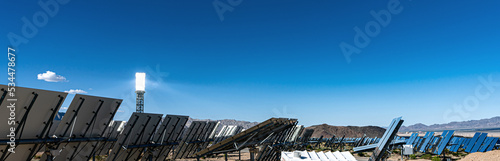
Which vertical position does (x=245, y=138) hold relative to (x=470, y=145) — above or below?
below

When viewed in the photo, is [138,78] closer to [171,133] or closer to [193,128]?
[193,128]

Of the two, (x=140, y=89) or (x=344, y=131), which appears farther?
(x=344, y=131)

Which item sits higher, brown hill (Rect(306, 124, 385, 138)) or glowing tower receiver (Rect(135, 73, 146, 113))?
brown hill (Rect(306, 124, 385, 138))

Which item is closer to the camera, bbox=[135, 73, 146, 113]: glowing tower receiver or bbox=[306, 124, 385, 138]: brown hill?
bbox=[135, 73, 146, 113]: glowing tower receiver

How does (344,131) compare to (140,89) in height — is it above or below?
above

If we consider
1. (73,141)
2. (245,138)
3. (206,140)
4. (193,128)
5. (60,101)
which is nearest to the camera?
(60,101)

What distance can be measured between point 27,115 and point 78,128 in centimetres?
217

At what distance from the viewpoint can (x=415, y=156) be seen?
42406 mm

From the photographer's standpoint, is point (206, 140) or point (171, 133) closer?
point (171, 133)

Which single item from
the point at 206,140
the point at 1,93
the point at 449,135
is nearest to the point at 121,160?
the point at 1,93

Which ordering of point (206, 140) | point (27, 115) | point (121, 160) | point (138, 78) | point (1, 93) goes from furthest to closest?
point (138, 78), point (206, 140), point (121, 160), point (27, 115), point (1, 93)

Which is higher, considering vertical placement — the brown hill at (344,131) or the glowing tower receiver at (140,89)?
the brown hill at (344,131)

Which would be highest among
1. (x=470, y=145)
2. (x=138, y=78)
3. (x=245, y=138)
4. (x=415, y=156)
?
(x=470, y=145)

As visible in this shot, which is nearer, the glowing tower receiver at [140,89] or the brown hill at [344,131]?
the glowing tower receiver at [140,89]
